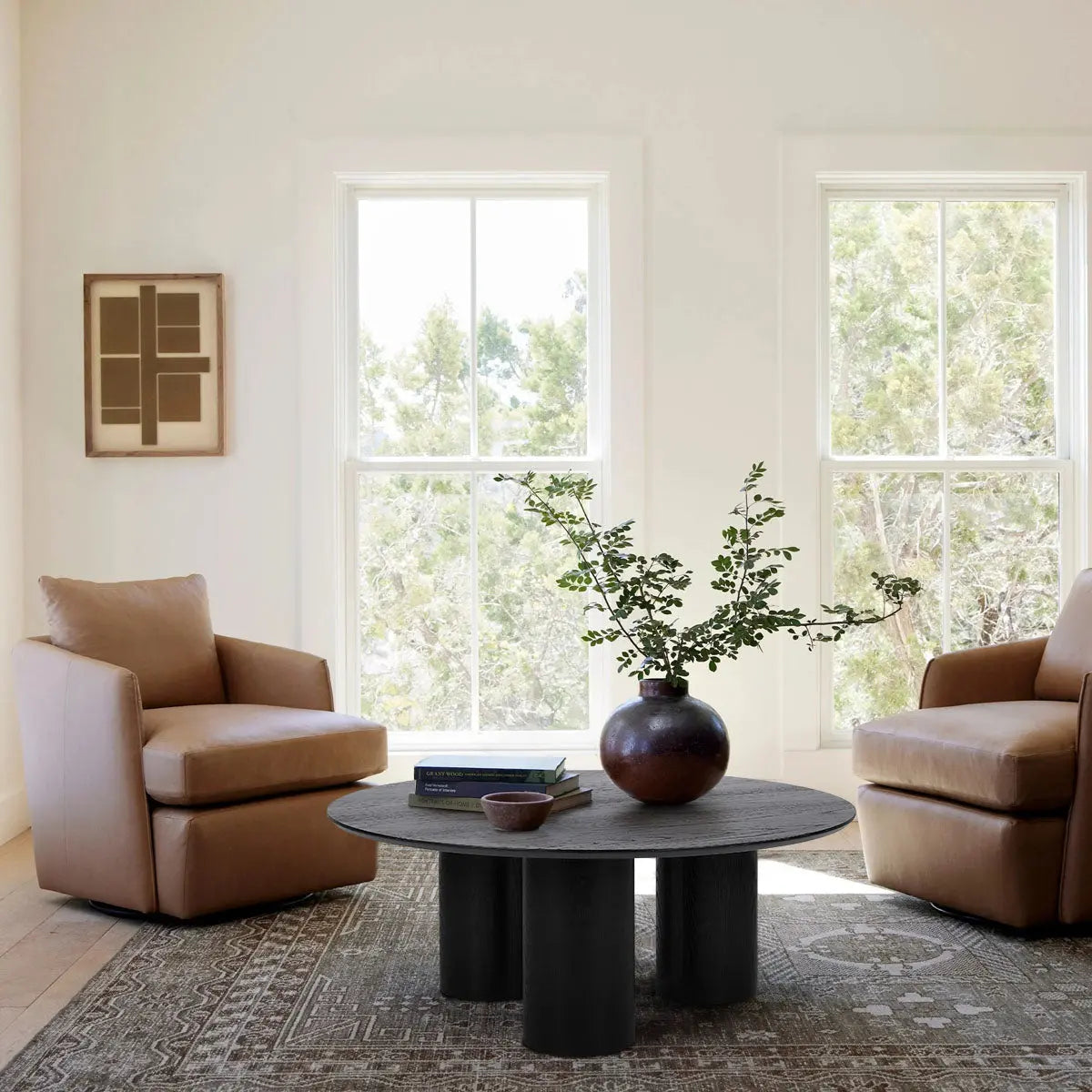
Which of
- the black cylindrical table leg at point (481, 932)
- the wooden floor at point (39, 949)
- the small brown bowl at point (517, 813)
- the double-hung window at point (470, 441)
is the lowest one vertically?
the wooden floor at point (39, 949)

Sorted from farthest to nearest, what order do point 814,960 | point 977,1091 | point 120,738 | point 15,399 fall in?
point 15,399 < point 120,738 < point 814,960 < point 977,1091

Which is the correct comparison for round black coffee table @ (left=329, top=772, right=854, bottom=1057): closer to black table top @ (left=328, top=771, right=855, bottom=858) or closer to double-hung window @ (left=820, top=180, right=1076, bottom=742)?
black table top @ (left=328, top=771, right=855, bottom=858)

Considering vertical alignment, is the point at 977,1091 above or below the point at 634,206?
below

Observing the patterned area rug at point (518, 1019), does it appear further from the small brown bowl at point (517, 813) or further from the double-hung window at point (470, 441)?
the double-hung window at point (470, 441)

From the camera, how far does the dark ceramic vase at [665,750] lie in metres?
2.61

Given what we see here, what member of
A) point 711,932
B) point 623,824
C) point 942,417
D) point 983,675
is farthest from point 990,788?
point 942,417

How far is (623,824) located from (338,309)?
272cm

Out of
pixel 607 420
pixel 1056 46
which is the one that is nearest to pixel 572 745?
pixel 607 420

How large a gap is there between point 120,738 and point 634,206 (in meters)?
2.59

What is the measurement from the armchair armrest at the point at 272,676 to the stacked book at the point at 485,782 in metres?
1.10

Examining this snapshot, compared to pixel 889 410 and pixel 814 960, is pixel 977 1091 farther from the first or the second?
pixel 889 410

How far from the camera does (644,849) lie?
2281mm

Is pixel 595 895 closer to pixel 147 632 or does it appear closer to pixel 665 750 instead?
pixel 665 750

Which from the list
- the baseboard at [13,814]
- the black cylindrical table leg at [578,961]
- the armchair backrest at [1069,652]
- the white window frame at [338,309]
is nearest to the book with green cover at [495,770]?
the black cylindrical table leg at [578,961]
